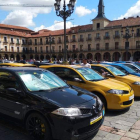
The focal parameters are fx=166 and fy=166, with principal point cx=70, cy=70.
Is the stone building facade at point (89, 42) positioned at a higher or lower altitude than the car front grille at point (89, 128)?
higher

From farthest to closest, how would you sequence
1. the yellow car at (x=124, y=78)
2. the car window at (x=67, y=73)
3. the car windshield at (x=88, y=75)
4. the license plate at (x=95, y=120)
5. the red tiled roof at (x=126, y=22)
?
the red tiled roof at (x=126, y=22) < the yellow car at (x=124, y=78) < the car window at (x=67, y=73) < the car windshield at (x=88, y=75) < the license plate at (x=95, y=120)

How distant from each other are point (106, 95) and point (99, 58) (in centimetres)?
4730

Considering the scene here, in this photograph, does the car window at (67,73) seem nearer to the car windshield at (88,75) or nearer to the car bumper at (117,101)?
the car windshield at (88,75)

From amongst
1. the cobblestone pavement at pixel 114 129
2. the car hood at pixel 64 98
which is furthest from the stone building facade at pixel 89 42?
the car hood at pixel 64 98

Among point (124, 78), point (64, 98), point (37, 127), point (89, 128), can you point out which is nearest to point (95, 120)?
point (89, 128)

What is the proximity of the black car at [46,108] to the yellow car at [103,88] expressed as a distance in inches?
62.4

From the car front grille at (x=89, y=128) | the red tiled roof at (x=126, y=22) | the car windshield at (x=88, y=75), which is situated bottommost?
the car front grille at (x=89, y=128)

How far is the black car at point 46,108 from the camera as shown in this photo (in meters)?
2.98

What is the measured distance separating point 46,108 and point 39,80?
1.15m

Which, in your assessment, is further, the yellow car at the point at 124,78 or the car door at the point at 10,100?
Result: the yellow car at the point at 124,78

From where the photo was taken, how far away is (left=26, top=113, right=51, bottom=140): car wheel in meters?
3.09

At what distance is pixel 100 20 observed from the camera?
4916 cm

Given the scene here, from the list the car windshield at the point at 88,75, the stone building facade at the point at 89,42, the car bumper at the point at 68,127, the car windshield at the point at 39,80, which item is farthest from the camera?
the stone building facade at the point at 89,42

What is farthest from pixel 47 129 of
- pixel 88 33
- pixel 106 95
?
pixel 88 33
